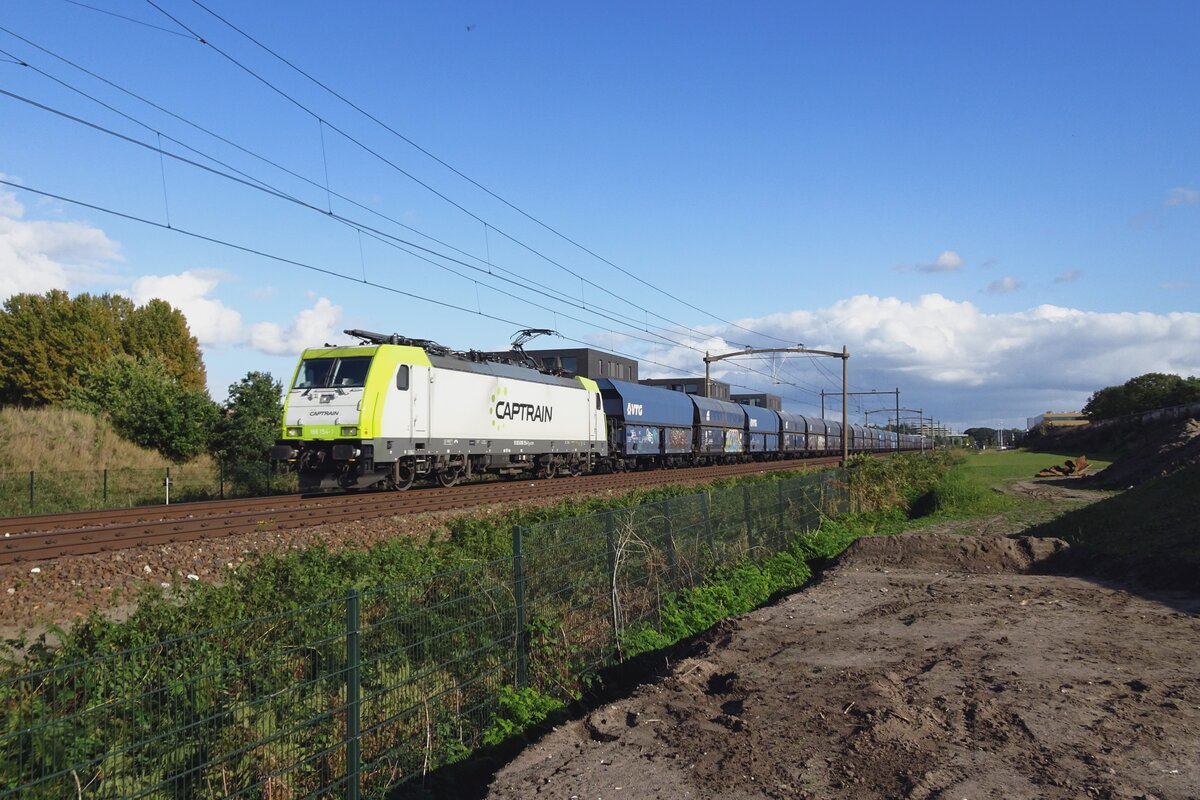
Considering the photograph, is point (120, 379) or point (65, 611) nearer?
point (65, 611)

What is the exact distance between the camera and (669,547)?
9.83m

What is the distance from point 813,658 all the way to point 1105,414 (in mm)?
92154

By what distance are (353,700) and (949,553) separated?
11.1 metres

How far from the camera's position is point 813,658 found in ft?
24.0

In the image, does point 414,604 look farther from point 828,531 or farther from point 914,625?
point 828,531

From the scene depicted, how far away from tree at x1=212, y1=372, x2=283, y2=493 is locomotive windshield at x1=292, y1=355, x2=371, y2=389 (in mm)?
13707

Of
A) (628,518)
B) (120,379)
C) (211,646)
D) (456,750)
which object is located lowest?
(456,750)

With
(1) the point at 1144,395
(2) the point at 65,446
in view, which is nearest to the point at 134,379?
(2) the point at 65,446

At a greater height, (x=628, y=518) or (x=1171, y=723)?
(x=628, y=518)

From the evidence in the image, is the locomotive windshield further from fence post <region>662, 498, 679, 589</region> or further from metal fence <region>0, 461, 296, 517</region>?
fence post <region>662, 498, 679, 589</region>

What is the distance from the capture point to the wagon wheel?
22125mm

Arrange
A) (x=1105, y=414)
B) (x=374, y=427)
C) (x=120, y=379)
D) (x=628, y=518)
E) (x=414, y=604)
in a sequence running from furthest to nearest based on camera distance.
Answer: (x=1105, y=414), (x=120, y=379), (x=374, y=427), (x=628, y=518), (x=414, y=604)

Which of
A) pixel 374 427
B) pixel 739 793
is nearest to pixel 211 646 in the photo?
pixel 739 793

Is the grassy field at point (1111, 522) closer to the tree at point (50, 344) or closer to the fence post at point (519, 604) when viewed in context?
the fence post at point (519, 604)
